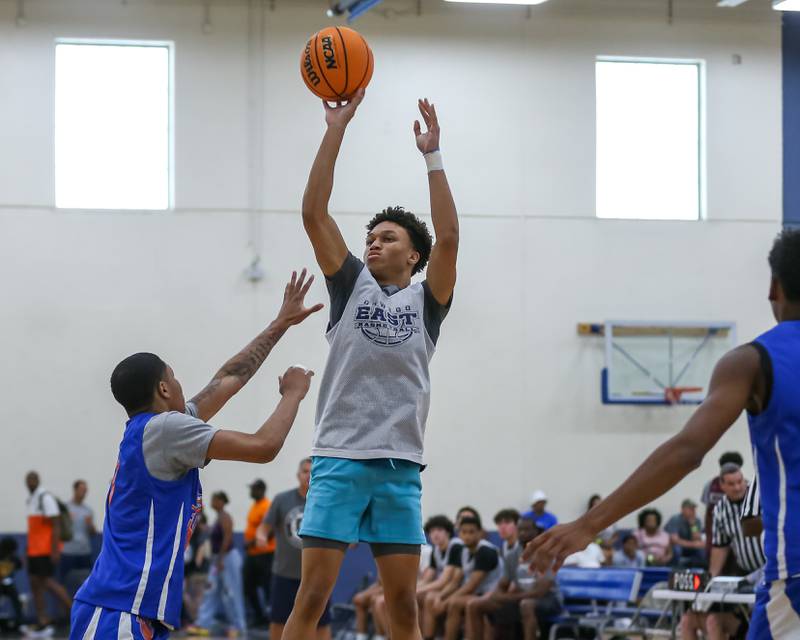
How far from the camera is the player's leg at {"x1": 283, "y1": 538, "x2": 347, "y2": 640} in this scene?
4504 millimetres

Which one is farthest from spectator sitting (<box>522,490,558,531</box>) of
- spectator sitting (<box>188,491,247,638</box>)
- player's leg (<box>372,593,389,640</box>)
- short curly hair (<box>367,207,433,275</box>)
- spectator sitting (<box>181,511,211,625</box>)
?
short curly hair (<box>367,207,433,275</box>)

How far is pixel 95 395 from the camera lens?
16.4m

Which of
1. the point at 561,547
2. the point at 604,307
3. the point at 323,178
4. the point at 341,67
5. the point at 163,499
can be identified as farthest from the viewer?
the point at 604,307

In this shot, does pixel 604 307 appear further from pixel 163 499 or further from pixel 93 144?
pixel 163 499

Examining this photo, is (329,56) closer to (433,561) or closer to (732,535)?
(732,535)

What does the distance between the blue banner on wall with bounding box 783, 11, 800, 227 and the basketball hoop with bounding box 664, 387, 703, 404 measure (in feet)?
10.3

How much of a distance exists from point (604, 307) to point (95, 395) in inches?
283

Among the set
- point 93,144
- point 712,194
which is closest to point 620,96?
point 712,194

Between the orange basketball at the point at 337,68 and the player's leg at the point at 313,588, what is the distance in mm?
1984

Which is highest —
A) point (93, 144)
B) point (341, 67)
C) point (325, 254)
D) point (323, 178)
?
point (93, 144)

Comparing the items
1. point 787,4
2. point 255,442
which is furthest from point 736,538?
point 787,4

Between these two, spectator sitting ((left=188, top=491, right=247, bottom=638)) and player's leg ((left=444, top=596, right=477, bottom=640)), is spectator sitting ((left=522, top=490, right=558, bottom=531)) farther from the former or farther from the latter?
spectator sitting ((left=188, top=491, right=247, bottom=638))

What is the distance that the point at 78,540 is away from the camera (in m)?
15.8

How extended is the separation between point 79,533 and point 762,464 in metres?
14.0
